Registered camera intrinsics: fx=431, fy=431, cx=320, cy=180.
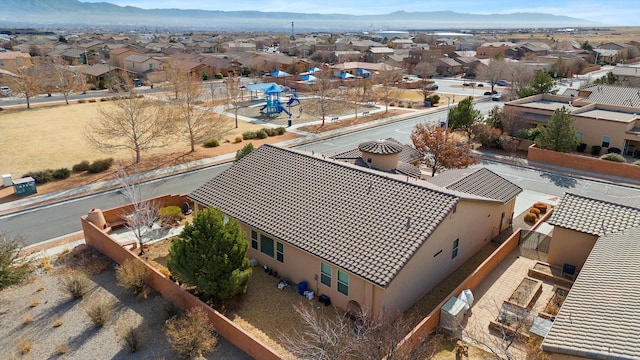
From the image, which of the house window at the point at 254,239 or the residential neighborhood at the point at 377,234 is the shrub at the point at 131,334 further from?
the house window at the point at 254,239

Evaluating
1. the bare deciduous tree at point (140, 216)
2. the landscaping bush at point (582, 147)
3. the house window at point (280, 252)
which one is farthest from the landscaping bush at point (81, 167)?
the landscaping bush at point (582, 147)

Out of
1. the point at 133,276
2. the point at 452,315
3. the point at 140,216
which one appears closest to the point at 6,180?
the point at 140,216

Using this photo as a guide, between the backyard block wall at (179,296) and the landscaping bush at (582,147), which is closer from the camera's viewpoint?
the backyard block wall at (179,296)

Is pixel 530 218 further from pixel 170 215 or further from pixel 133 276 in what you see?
pixel 133 276

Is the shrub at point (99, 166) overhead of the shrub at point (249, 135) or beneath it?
beneath

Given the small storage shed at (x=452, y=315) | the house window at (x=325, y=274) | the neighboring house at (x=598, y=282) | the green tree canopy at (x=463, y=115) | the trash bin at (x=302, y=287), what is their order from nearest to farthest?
the neighboring house at (x=598, y=282) < the small storage shed at (x=452, y=315) < the house window at (x=325, y=274) < the trash bin at (x=302, y=287) < the green tree canopy at (x=463, y=115)

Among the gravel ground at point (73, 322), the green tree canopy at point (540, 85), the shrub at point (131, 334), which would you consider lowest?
the gravel ground at point (73, 322)

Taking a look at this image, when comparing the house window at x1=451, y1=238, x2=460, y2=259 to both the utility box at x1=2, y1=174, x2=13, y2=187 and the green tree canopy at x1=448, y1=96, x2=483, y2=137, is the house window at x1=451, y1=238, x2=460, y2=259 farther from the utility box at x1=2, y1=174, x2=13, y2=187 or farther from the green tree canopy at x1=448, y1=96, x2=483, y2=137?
the utility box at x1=2, y1=174, x2=13, y2=187
